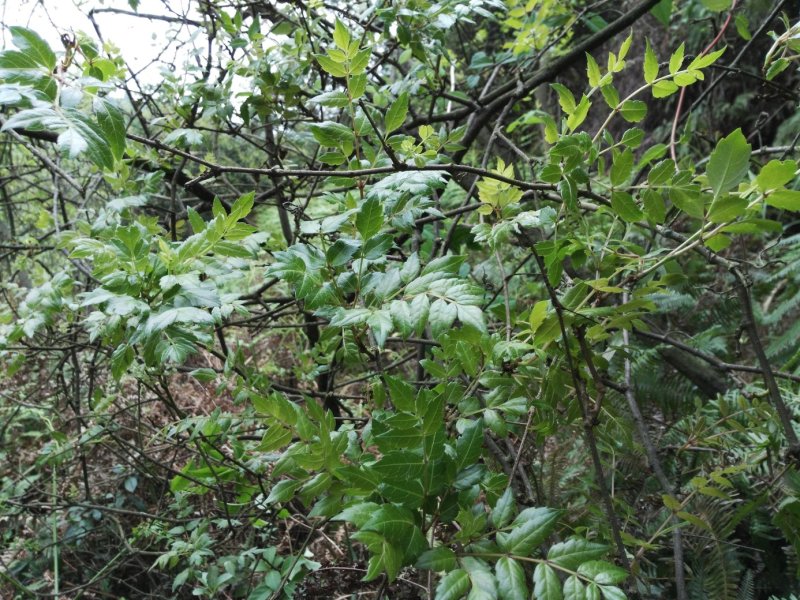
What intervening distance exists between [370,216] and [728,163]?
559 millimetres

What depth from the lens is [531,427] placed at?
44.4 inches

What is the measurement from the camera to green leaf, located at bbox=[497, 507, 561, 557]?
0.79 m

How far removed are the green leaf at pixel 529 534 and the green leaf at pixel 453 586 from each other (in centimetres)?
9

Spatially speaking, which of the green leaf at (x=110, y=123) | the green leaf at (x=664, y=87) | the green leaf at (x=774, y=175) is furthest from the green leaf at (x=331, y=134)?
the green leaf at (x=774, y=175)

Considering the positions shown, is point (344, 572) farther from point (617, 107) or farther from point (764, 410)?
point (617, 107)

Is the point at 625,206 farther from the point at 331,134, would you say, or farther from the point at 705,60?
the point at 331,134

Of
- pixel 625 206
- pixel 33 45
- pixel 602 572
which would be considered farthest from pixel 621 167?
pixel 33 45

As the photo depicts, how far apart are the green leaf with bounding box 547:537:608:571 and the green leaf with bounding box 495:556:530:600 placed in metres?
0.07

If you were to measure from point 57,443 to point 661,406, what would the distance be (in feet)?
8.89

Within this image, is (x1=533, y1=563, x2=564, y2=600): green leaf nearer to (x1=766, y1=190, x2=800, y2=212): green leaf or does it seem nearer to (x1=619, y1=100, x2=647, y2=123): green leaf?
(x1=766, y1=190, x2=800, y2=212): green leaf

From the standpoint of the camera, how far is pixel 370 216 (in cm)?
95

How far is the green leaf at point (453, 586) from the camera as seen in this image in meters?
0.72

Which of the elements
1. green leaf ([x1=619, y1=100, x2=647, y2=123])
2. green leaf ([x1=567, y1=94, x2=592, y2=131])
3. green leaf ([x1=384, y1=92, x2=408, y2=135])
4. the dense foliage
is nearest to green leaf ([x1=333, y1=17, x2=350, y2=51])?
the dense foliage

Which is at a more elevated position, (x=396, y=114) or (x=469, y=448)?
(x=396, y=114)
